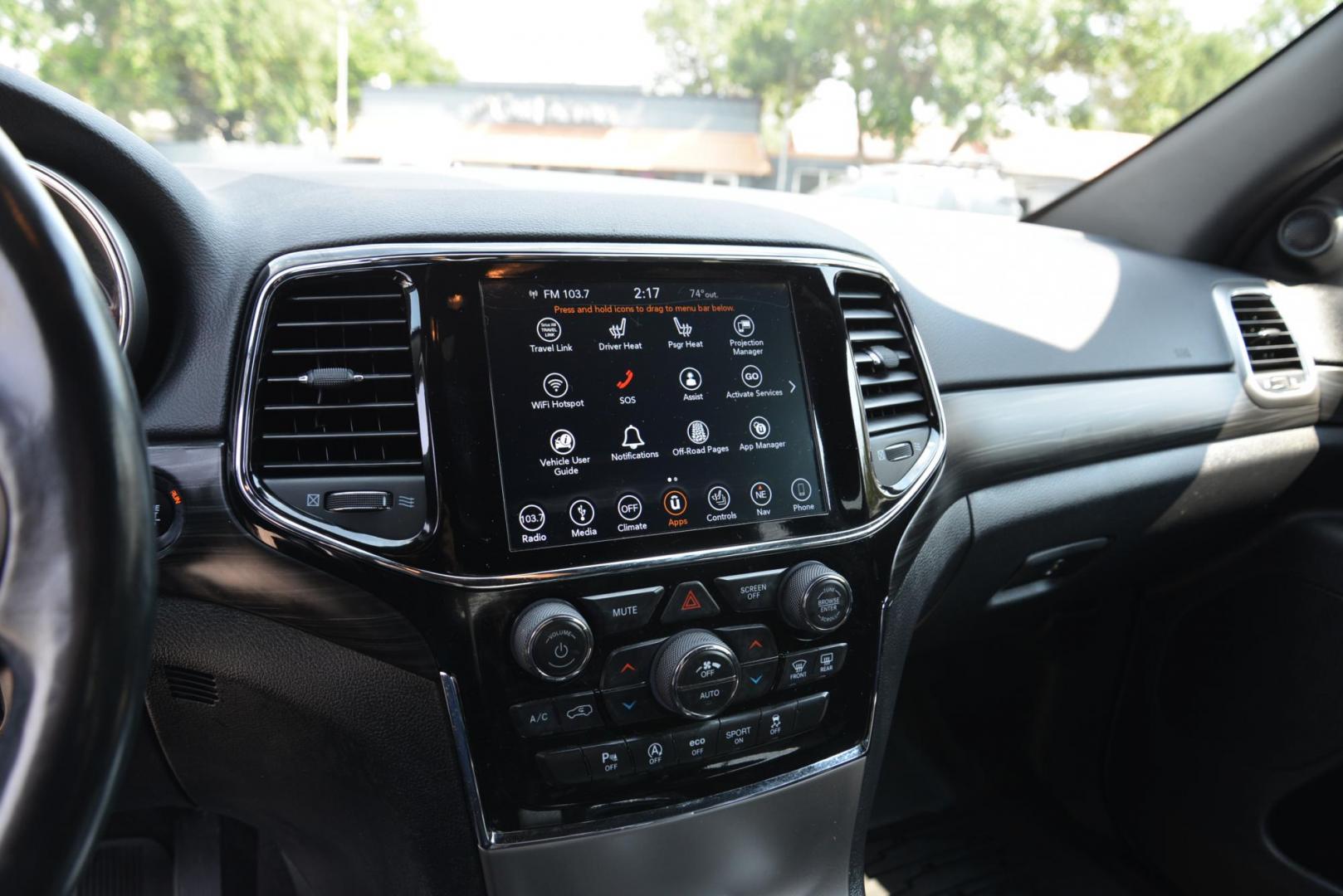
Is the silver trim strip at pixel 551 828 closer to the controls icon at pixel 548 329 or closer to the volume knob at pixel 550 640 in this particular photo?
the volume knob at pixel 550 640

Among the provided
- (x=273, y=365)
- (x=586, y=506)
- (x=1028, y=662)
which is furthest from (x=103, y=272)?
(x=1028, y=662)

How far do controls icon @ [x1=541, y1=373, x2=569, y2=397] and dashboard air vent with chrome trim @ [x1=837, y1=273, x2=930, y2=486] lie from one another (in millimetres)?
414

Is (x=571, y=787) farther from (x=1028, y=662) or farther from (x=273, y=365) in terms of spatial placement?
(x=1028, y=662)

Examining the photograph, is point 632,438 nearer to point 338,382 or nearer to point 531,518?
point 531,518

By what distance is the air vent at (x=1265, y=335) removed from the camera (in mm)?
1986

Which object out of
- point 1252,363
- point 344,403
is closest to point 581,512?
point 344,403

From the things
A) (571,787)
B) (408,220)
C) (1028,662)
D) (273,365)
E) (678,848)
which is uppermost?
(408,220)

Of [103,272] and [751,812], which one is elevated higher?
[103,272]

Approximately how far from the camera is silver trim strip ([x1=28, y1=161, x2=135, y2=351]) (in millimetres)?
937

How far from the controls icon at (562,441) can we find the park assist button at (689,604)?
0.67 feet

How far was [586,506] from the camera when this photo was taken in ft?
3.52

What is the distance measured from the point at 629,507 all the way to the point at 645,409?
0.38 ft

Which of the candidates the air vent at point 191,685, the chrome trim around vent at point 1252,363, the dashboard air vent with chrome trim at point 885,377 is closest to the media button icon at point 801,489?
the dashboard air vent with chrome trim at point 885,377

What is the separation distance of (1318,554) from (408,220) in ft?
6.14
